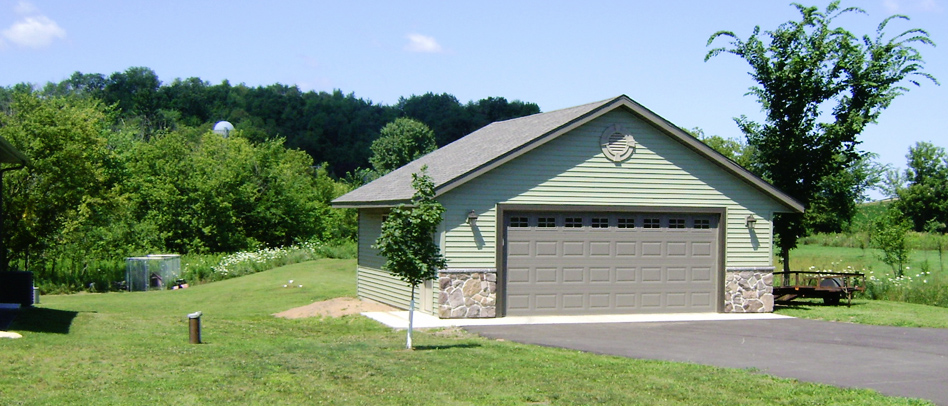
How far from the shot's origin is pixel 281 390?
Result: 10.8 meters

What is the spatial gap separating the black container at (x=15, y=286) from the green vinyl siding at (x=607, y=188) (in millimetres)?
8891

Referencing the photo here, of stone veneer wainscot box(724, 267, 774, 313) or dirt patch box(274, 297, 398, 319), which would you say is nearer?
dirt patch box(274, 297, 398, 319)

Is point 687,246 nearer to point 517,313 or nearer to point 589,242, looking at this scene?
point 589,242

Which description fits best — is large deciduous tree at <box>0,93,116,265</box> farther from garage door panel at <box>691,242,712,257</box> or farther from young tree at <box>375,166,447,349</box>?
garage door panel at <box>691,242,712,257</box>

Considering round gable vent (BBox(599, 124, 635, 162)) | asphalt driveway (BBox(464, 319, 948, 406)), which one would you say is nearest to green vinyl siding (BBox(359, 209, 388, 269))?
Answer: asphalt driveway (BBox(464, 319, 948, 406))

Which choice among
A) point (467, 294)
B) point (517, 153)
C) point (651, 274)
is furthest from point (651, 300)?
point (517, 153)

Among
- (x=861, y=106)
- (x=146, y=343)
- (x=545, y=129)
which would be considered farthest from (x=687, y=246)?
(x=146, y=343)

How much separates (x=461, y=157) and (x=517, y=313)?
13.9 feet

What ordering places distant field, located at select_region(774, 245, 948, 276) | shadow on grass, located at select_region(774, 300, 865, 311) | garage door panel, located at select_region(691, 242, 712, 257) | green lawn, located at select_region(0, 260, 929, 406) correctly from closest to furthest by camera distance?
green lawn, located at select_region(0, 260, 929, 406)
garage door panel, located at select_region(691, 242, 712, 257)
shadow on grass, located at select_region(774, 300, 865, 311)
distant field, located at select_region(774, 245, 948, 276)

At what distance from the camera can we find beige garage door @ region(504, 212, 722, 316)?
65.5 feet

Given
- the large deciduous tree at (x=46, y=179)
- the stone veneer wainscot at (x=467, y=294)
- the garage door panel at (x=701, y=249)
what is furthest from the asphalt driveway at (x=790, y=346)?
the large deciduous tree at (x=46, y=179)

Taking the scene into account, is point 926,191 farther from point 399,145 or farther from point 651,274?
point 651,274

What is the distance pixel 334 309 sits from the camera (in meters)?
21.3

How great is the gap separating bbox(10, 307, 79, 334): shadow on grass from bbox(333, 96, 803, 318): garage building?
6.85 m
